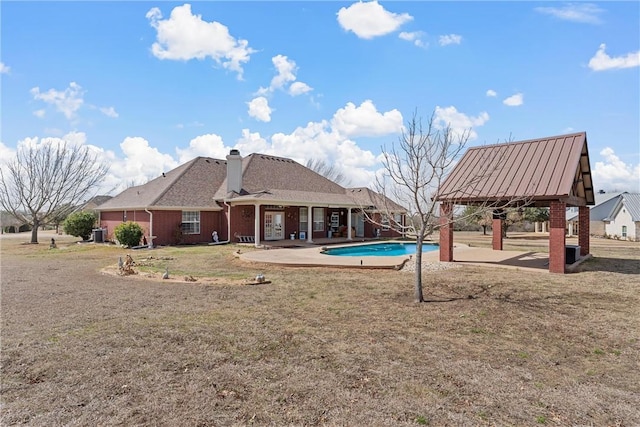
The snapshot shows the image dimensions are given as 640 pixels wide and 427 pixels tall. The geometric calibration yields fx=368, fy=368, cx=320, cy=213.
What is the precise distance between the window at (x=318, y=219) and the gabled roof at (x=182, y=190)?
667 cm

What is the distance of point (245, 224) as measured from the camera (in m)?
23.1

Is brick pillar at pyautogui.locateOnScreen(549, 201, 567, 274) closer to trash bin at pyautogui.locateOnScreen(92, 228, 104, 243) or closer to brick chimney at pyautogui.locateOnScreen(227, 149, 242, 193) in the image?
brick chimney at pyautogui.locateOnScreen(227, 149, 242, 193)

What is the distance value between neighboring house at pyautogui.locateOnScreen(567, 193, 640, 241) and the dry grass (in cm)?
3024

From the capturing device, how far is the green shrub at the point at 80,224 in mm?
26203

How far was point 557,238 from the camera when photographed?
39.1 feet

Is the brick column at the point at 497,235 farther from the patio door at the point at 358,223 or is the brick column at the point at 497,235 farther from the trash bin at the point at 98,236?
the trash bin at the point at 98,236

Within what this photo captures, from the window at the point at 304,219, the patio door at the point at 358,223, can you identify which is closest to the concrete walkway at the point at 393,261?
the window at the point at 304,219

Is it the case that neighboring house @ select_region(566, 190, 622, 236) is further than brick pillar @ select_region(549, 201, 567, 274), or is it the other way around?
neighboring house @ select_region(566, 190, 622, 236)

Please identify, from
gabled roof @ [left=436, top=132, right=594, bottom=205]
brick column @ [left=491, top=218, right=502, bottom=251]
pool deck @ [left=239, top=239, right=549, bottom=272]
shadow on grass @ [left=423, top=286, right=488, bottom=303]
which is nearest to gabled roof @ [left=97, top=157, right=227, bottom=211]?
pool deck @ [left=239, top=239, right=549, bottom=272]

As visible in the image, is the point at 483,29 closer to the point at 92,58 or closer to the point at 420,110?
the point at 420,110

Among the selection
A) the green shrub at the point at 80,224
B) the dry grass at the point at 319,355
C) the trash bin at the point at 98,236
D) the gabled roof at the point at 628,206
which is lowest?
the dry grass at the point at 319,355

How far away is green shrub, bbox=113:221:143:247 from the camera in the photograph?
20.4 metres

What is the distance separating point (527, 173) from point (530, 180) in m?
0.47

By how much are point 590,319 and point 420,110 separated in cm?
576
